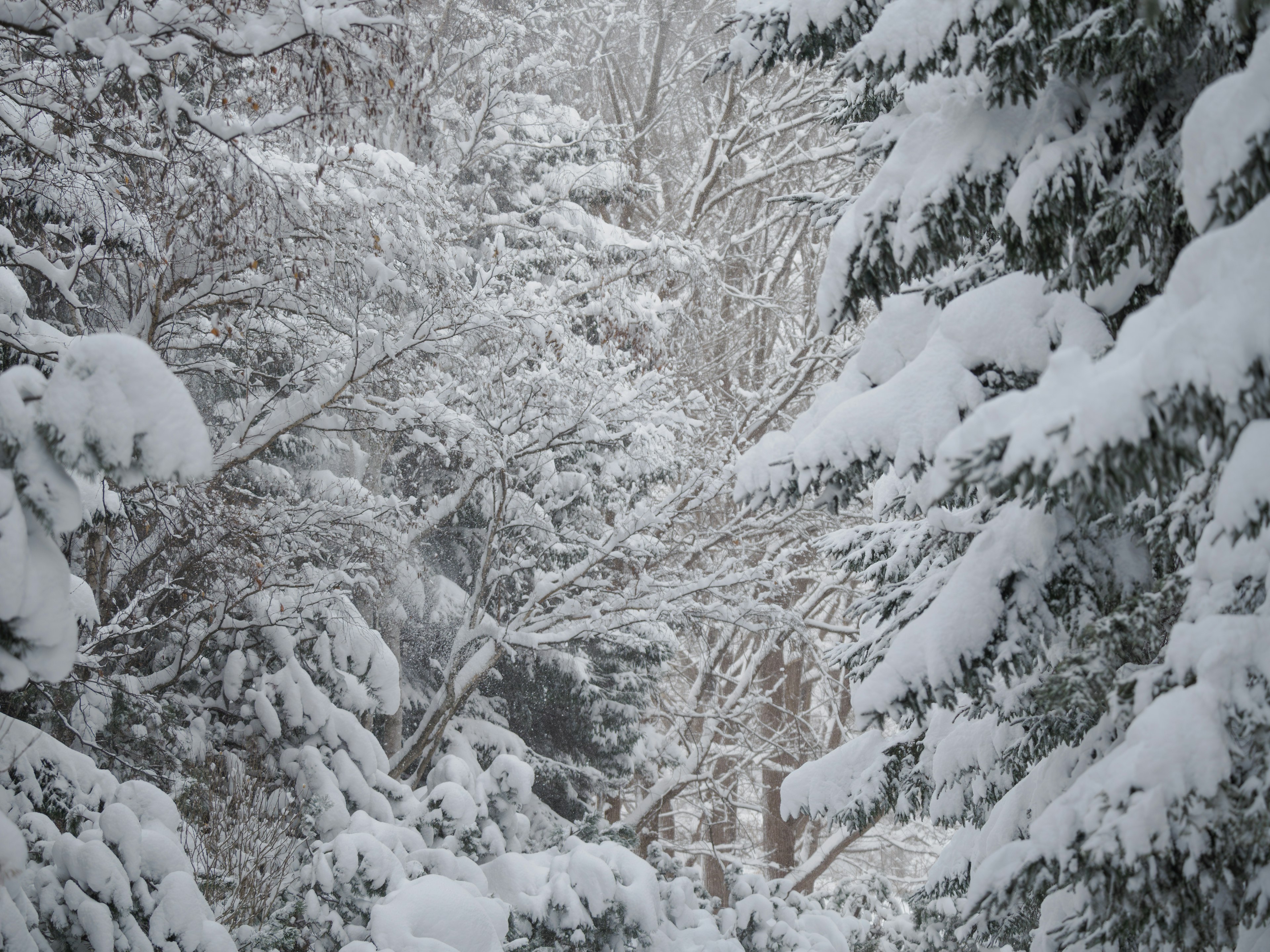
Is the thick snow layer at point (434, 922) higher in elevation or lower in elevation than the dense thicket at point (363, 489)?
lower

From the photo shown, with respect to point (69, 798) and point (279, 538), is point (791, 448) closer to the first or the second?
point (69, 798)

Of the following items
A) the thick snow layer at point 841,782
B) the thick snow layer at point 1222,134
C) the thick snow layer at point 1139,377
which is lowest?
the thick snow layer at point 1139,377

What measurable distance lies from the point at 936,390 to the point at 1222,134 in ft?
3.12

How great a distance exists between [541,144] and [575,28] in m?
5.58

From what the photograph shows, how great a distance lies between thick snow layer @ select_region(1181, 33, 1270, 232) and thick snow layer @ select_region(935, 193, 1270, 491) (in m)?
0.17

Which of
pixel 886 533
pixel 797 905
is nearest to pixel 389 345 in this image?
pixel 886 533

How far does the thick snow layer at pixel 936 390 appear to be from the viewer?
2.51m

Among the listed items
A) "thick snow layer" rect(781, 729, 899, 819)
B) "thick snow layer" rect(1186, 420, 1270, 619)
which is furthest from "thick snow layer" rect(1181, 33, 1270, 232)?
"thick snow layer" rect(781, 729, 899, 819)

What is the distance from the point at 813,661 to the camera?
43.9 ft

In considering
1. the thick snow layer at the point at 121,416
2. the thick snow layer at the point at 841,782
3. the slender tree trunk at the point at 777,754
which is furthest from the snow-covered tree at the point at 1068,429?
the slender tree trunk at the point at 777,754

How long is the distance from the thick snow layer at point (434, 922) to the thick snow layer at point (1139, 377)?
13.4 ft

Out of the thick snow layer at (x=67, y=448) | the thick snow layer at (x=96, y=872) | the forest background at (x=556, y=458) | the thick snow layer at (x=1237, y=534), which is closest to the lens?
the thick snow layer at (x=1237, y=534)

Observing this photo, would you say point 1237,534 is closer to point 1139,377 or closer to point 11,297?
point 1139,377

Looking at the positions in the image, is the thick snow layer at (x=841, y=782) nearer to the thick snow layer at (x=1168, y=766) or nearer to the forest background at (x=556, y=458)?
the forest background at (x=556, y=458)
